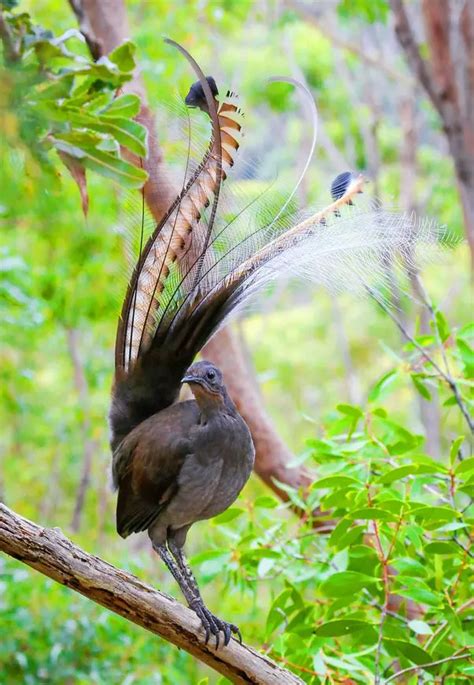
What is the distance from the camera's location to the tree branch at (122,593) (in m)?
1.28

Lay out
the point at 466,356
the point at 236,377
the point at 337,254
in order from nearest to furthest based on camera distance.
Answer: the point at 337,254 < the point at 466,356 < the point at 236,377

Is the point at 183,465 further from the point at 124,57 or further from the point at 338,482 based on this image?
the point at 124,57

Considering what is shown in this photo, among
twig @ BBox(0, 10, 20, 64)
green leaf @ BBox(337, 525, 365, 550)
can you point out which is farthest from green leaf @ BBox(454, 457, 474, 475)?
twig @ BBox(0, 10, 20, 64)

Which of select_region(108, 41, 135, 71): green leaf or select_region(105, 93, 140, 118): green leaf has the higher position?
select_region(108, 41, 135, 71): green leaf

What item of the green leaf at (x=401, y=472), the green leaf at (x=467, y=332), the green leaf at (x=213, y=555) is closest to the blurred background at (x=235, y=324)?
the green leaf at (x=213, y=555)

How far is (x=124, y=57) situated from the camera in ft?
5.06

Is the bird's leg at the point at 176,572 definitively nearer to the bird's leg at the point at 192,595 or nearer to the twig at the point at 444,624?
the bird's leg at the point at 192,595

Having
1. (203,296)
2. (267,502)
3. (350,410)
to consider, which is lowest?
(267,502)

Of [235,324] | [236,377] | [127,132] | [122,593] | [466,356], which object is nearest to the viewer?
[122,593]

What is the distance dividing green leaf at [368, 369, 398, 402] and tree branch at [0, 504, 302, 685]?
0.53 metres

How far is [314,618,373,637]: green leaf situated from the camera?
152cm

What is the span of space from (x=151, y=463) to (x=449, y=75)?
1973mm

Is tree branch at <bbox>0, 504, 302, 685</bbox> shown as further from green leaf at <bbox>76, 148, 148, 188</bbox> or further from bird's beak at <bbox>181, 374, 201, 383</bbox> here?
green leaf at <bbox>76, 148, 148, 188</bbox>

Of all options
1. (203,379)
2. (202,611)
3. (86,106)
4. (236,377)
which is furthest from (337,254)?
(236,377)
